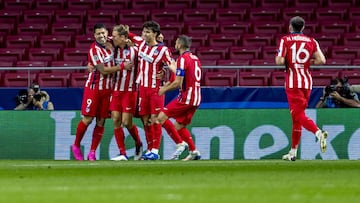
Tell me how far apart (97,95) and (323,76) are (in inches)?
221

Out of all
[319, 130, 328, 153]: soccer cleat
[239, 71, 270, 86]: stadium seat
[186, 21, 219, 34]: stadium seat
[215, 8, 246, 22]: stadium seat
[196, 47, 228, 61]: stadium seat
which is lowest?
[319, 130, 328, 153]: soccer cleat

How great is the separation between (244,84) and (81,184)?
10546 mm

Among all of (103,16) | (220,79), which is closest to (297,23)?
(220,79)

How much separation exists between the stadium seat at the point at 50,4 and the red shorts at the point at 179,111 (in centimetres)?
1168

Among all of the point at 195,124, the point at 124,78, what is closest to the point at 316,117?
the point at 195,124

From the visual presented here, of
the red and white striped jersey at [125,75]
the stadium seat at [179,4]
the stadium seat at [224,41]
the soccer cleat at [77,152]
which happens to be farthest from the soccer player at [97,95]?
the stadium seat at [179,4]

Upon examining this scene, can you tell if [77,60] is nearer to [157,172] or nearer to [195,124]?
[195,124]

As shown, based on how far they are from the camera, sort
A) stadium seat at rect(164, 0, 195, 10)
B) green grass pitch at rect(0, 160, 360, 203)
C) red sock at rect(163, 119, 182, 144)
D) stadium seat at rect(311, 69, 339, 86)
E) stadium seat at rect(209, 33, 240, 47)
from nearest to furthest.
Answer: green grass pitch at rect(0, 160, 360, 203) < red sock at rect(163, 119, 182, 144) < stadium seat at rect(311, 69, 339, 86) < stadium seat at rect(209, 33, 240, 47) < stadium seat at rect(164, 0, 195, 10)

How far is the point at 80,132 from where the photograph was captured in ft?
54.2

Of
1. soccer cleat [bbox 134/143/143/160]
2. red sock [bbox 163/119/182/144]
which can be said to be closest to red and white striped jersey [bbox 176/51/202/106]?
red sock [bbox 163/119/182/144]

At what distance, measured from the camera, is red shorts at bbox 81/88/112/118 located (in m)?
16.4

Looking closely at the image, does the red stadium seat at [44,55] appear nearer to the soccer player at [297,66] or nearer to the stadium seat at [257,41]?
the stadium seat at [257,41]

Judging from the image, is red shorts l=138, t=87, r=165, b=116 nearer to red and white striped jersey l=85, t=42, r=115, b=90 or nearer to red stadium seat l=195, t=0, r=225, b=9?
red and white striped jersey l=85, t=42, r=115, b=90

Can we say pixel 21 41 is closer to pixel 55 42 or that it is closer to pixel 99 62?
pixel 55 42
